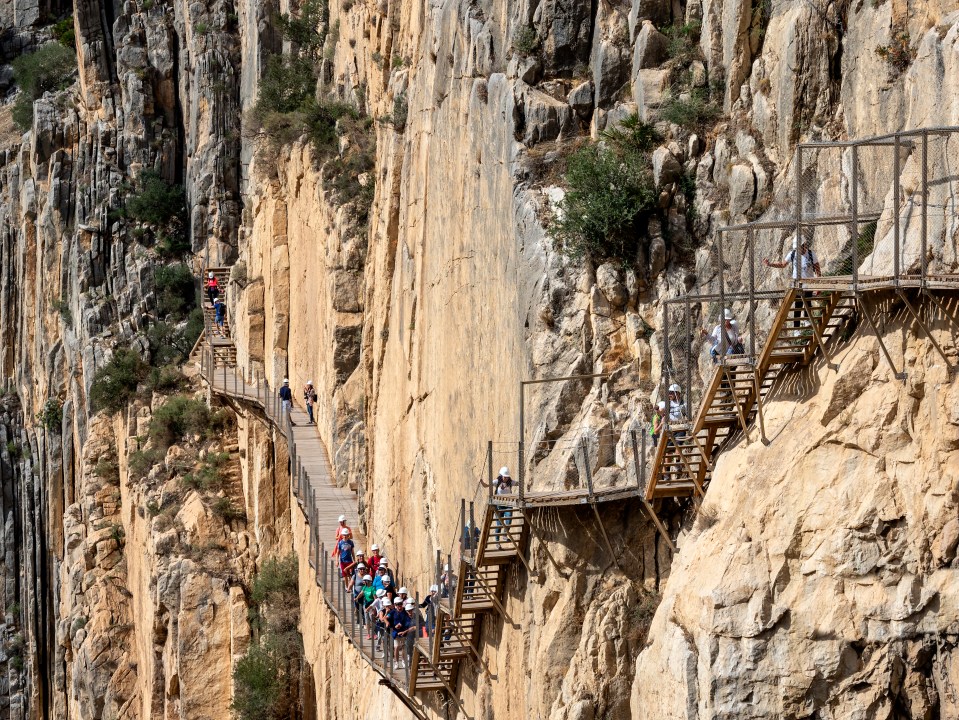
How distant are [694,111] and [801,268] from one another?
438 centimetres

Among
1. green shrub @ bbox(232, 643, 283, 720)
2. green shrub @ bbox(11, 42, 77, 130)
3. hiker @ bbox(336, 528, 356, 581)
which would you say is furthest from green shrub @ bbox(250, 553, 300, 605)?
green shrub @ bbox(11, 42, 77, 130)

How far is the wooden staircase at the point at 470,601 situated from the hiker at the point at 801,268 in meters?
4.76

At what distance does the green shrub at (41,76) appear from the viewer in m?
61.8

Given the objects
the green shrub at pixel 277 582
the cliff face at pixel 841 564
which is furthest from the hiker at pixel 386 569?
the cliff face at pixel 841 564

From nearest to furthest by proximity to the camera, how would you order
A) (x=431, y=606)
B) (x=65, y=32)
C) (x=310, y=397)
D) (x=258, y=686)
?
(x=431, y=606) → (x=258, y=686) → (x=310, y=397) → (x=65, y=32)

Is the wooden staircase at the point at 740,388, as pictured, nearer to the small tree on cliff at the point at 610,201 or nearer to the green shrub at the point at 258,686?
the small tree on cliff at the point at 610,201

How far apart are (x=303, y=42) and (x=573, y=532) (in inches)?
1056

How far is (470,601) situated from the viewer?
2092 centimetres

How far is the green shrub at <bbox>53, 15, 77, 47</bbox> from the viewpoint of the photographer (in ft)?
215

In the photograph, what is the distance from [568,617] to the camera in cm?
1862

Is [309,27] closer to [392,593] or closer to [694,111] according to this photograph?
[392,593]

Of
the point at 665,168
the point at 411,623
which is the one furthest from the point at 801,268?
the point at 411,623

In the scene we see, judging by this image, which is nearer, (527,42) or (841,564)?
(841,564)

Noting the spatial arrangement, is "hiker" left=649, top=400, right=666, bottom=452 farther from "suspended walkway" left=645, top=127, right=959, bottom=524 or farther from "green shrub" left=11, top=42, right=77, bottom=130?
"green shrub" left=11, top=42, right=77, bottom=130
